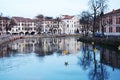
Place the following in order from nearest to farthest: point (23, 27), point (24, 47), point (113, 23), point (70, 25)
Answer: point (24, 47), point (113, 23), point (23, 27), point (70, 25)

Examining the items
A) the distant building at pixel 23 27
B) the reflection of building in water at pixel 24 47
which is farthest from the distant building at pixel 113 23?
the distant building at pixel 23 27

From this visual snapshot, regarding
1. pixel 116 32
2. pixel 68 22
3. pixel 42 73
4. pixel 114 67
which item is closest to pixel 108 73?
pixel 114 67

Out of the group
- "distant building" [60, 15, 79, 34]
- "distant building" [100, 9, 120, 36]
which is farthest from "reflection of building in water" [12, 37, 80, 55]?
"distant building" [60, 15, 79, 34]

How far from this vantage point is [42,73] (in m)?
22.4

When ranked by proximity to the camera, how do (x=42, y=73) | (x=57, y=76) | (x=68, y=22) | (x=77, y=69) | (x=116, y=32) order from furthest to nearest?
(x=68, y=22) < (x=116, y=32) < (x=77, y=69) < (x=42, y=73) < (x=57, y=76)

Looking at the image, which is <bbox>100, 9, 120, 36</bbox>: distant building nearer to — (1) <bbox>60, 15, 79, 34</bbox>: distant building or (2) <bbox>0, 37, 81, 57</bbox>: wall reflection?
(2) <bbox>0, 37, 81, 57</bbox>: wall reflection

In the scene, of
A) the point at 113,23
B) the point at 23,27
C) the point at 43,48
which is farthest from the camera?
the point at 23,27

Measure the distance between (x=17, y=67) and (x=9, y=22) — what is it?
286 feet

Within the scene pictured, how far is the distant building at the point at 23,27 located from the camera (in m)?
124

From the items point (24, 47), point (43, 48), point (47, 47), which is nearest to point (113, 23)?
point (47, 47)

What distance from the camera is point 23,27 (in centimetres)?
12575

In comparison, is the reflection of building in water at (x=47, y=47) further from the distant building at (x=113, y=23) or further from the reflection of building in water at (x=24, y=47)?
the distant building at (x=113, y=23)

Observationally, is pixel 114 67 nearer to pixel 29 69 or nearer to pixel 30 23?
pixel 29 69

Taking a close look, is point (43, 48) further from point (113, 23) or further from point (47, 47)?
point (113, 23)
